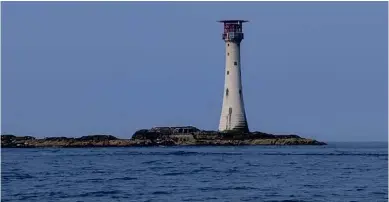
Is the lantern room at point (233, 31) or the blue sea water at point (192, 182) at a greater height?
the lantern room at point (233, 31)

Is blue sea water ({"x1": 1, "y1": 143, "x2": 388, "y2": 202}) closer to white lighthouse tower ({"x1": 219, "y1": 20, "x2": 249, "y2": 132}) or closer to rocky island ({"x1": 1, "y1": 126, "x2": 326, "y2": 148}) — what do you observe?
white lighthouse tower ({"x1": 219, "y1": 20, "x2": 249, "y2": 132})

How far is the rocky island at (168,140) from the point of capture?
108m

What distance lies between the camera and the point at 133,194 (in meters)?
39.0

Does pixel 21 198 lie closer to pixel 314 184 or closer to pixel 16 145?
pixel 314 184

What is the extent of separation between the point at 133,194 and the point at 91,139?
7463cm

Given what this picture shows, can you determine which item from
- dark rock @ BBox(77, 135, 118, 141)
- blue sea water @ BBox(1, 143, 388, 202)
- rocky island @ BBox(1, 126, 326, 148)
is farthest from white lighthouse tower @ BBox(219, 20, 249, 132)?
blue sea water @ BBox(1, 143, 388, 202)

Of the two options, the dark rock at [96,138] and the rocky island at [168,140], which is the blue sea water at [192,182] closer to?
the rocky island at [168,140]

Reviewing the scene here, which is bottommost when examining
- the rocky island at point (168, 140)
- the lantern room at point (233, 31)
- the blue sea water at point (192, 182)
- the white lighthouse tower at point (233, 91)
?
the blue sea water at point (192, 182)

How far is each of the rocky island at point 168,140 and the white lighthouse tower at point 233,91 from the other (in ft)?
4.27

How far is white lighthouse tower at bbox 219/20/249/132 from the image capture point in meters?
103

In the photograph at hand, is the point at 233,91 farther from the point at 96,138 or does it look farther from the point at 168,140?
the point at 96,138

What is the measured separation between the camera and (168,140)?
113m

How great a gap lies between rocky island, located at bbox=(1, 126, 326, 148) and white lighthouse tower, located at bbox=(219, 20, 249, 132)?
1302mm

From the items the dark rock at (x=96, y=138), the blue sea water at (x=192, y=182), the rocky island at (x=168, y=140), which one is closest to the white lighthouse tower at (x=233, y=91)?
the rocky island at (x=168, y=140)
